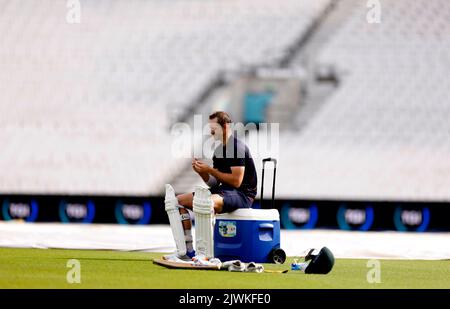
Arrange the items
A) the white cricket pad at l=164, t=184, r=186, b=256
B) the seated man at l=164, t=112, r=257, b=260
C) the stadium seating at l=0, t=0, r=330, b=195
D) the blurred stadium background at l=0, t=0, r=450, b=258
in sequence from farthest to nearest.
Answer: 1. the stadium seating at l=0, t=0, r=330, b=195
2. the blurred stadium background at l=0, t=0, r=450, b=258
3. the white cricket pad at l=164, t=184, r=186, b=256
4. the seated man at l=164, t=112, r=257, b=260

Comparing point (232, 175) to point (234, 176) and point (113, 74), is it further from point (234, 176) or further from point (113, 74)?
point (113, 74)

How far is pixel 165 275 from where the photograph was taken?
8297 mm

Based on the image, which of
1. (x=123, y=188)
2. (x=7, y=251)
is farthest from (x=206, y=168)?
(x=123, y=188)

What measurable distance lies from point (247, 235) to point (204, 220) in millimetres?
493

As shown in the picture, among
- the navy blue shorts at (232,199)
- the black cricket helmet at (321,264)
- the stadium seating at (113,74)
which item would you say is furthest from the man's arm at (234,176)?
the stadium seating at (113,74)

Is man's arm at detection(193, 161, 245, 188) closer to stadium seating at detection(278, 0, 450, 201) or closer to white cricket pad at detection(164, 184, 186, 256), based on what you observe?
white cricket pad at detection(164, 184, 186, 256)

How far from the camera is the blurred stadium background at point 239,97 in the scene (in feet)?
57.6

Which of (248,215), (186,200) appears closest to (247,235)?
(248,215)

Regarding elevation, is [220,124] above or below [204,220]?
above

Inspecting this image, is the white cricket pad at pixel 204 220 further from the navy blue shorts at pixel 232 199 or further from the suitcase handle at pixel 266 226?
the suitcase handle at pixel 266 226

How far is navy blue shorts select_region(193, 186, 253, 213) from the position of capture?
9039 millimetres

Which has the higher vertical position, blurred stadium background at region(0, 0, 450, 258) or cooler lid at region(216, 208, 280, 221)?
blurred stadium background at region(0, 0, 450, 258)

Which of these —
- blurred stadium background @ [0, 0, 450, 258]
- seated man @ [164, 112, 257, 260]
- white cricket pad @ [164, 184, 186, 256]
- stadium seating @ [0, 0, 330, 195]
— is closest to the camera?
seated man @ [164, 112, 257, 260]

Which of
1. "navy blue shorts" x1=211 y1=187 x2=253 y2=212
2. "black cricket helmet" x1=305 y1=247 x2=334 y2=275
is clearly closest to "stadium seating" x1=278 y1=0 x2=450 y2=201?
"navy blue shorts" x1=211 y1=187 x2=253 y2=212
